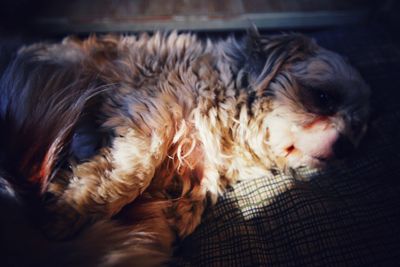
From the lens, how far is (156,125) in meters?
1.33

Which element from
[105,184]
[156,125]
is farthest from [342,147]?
[105,184]

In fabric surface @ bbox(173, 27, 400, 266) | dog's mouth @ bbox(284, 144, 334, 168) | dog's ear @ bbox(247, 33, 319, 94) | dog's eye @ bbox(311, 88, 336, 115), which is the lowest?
fabric surface @ bbox(173, 27, 400, 266)

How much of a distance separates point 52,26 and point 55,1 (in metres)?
0.21

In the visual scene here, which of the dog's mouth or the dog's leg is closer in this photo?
the dog's leg

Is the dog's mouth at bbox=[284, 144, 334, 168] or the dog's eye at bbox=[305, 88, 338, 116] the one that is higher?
the dog's eye at bbox=[305, 88, 338, 116]

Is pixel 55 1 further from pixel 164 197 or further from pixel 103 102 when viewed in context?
pixel 164 197

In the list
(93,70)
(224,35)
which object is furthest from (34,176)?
(224,35)

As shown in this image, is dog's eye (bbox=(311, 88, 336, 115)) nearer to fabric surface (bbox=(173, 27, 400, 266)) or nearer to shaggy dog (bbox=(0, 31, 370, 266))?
shaggy dog (bbox=(0, 31, 370, 266))

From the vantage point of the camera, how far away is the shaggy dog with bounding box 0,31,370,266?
1181 millimetres

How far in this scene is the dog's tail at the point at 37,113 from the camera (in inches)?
46.8

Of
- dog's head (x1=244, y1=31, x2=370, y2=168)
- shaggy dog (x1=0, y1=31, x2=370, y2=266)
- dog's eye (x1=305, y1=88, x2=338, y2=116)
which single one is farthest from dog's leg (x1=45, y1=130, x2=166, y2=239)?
dog's eye (x1=305, y1=88, x2=338, y2=116)

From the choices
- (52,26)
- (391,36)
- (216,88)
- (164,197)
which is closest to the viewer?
(164,197)

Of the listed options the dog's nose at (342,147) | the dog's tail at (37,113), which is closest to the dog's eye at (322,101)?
the dog's nose at (342,147)

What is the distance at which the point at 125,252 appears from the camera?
112 cm
